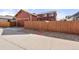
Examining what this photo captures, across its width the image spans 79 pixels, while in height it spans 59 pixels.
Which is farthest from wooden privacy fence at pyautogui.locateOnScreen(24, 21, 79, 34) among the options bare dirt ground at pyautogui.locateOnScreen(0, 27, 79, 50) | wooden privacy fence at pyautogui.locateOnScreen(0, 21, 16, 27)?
wooden privacy fence at pyautogui.locateOnScreen(0, 21, 16, 27)

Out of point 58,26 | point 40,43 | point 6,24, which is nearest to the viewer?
point 40,43

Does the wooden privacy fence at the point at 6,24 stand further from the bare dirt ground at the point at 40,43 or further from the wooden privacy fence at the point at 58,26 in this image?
the bare dirt ground at the point at 40,43

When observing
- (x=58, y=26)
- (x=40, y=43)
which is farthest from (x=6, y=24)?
(x=40, y=43)

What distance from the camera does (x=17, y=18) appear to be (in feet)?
71.8

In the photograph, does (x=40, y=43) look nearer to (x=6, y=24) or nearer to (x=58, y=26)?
(x=58, y=26)

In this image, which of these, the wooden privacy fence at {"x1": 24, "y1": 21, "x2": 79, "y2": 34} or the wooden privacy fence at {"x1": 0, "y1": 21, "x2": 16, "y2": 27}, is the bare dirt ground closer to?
the wooden privacy fence at {"x1": 24, "y1": 21, "x2": 79, "y2": 34}

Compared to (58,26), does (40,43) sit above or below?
Answer: below
